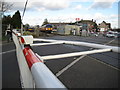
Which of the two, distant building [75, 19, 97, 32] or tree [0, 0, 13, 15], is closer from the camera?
tree [0, 0, 13, 15]

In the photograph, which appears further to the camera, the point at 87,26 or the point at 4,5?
the point at 87,26

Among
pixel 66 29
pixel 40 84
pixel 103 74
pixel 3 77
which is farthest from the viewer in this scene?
pixel 66 29

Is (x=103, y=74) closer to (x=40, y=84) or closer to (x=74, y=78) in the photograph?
(x=74, y=78)

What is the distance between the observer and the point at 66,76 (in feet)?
15.6

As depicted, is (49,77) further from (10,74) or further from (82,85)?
(10,74)

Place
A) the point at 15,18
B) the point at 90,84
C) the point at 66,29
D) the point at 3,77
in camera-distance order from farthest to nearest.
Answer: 1. the point at 66,29
2. the point at 15,18
3. the point at 3,77
4. the point at 90,84

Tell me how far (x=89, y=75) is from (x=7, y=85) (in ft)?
9.05

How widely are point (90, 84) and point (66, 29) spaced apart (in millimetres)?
45182

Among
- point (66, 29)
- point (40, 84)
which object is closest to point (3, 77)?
point (40, 84)

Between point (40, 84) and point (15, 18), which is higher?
point (15, 18)

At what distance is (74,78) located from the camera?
4.55 meters

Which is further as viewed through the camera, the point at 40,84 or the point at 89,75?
the point at 89,75

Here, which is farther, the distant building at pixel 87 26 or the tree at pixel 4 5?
the distant building at pixel 87 26

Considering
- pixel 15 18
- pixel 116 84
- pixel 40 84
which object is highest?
pixel 15 18
